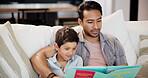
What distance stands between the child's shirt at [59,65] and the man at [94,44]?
63 millimetres

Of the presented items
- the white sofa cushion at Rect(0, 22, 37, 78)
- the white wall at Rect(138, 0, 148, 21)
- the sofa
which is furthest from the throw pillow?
the white wall at Rect(138, 0, 148, 21)

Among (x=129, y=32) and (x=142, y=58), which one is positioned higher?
(x=129, y=32)

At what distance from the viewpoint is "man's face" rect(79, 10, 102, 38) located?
2071mm

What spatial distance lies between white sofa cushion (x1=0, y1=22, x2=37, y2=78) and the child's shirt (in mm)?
142

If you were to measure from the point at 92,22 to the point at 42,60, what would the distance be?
0.47 meters

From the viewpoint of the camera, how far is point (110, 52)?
2.16m

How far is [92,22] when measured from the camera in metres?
2.09

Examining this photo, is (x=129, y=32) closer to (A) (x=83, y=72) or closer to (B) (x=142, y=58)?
(B) (x=142, y=58)

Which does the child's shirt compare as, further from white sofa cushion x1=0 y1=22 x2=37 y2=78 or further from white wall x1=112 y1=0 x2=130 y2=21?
white wall x1=112 y1=0 x2=130 y2=21

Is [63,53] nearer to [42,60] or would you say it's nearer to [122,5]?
[42,60]

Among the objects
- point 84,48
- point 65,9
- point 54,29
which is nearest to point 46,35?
point 54,29

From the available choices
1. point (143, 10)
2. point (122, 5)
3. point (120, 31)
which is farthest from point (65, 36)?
point (143, 10)

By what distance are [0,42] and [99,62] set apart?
29.8 inches

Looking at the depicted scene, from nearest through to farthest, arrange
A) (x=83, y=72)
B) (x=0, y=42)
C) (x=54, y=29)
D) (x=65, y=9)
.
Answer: (x=83, y=72) → (x=0, y=42) → (x=54, y=29) → (x=65, y=9)
